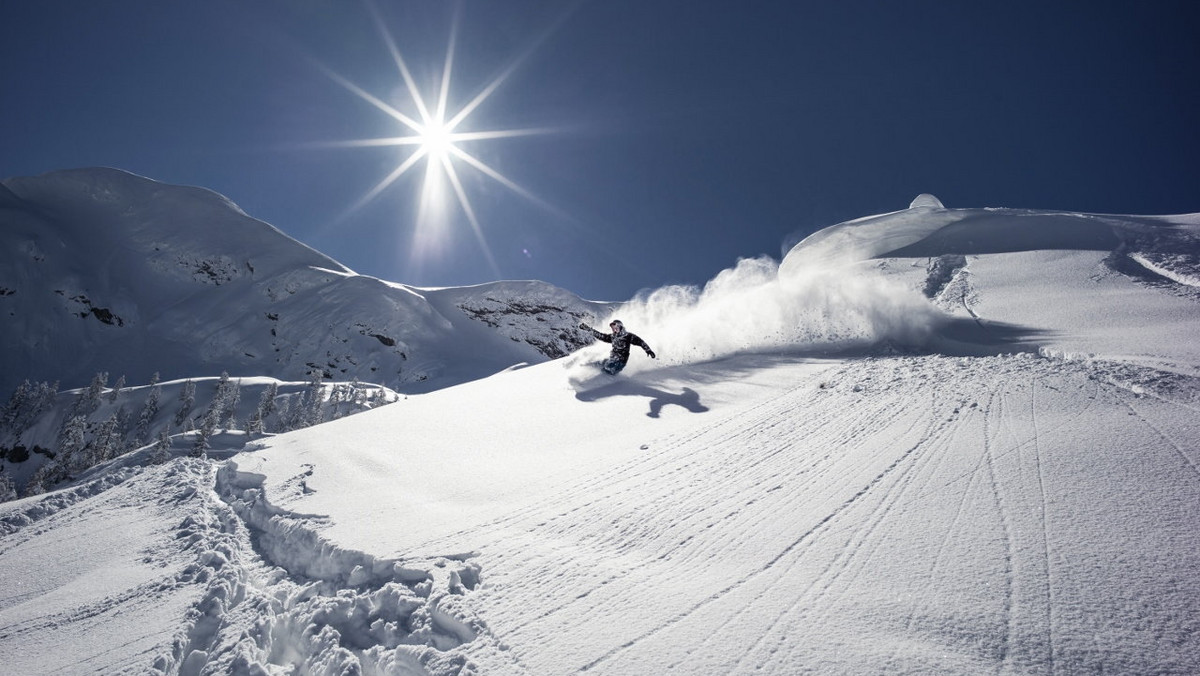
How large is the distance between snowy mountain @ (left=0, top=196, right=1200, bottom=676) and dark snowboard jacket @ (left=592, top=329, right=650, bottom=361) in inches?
86.8

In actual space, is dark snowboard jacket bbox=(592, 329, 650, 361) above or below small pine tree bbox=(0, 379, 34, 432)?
below

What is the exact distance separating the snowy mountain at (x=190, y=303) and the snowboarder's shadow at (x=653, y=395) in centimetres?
8819

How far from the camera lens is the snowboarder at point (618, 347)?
10.3 metres

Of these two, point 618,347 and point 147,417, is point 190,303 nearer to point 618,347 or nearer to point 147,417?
point 147,417

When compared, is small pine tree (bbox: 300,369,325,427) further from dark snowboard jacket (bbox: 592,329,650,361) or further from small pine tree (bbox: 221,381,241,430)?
dark snowboard jacket (bbox: 592,329,650,361)

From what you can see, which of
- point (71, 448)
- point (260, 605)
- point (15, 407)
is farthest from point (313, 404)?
point (260, 605)

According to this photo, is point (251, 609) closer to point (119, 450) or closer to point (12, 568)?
point (12, 568)

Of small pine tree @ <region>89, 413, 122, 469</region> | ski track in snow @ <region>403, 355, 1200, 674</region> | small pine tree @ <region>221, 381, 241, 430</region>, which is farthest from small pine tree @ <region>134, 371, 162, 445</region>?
ski track in snow @ <region>403, 355, 1200, 674</region>

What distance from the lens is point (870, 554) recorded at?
267cm

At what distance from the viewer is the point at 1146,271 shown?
8.75 meters

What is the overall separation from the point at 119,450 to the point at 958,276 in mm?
61482

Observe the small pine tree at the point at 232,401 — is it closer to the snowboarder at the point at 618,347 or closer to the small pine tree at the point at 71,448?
the small pine tree at the point at 71,448

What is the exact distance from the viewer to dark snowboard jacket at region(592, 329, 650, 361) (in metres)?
10.4

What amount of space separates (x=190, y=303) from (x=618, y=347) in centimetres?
14379
